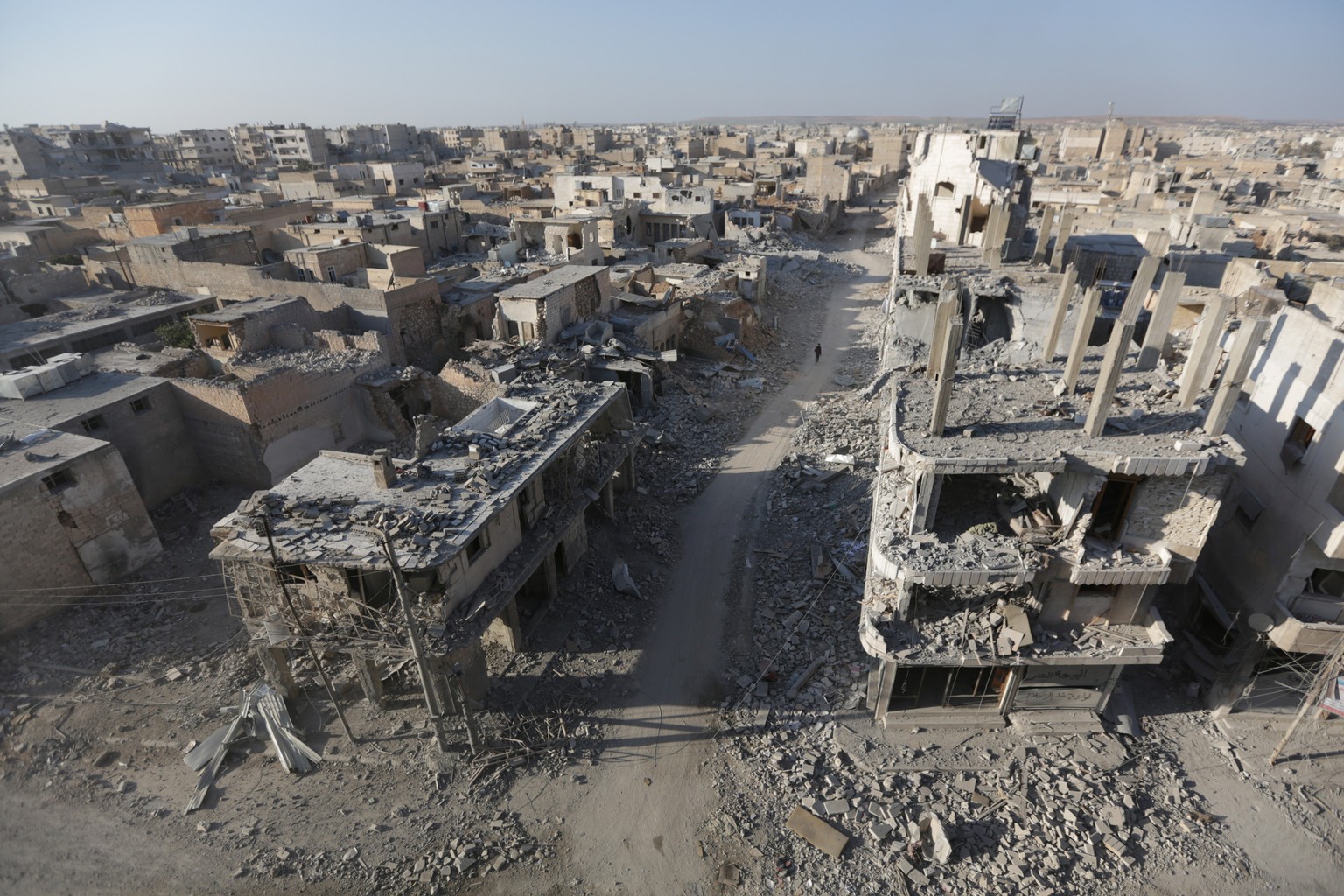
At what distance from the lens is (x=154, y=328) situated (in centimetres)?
2856

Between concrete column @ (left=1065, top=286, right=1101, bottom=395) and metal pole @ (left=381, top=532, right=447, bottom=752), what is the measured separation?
13981 millimetres

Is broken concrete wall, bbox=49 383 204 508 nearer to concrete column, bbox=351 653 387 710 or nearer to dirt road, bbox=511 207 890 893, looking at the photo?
concrete column, bbox=351 653 387 710

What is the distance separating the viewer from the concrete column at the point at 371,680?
1381 cm

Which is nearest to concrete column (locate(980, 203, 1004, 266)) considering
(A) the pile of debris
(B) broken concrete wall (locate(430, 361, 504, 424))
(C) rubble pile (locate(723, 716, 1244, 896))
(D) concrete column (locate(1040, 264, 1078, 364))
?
(D) concrete column (locate(1040, 264, 1078, 364))

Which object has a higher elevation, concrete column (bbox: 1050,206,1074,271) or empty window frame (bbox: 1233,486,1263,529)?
concrete column (bbox: 1050,206,1074,271)

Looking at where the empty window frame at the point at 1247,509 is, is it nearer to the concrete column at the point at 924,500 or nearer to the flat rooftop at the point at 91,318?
the concrete column at the point at 924,500

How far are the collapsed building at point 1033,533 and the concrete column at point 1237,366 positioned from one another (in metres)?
0.15

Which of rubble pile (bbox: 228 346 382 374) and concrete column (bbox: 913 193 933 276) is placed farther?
rubble pile (bbox: 228 346 382 374)

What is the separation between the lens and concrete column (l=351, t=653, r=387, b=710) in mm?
13812

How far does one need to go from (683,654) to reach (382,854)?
7460 millimetres

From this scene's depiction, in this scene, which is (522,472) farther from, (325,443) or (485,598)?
(325,443)

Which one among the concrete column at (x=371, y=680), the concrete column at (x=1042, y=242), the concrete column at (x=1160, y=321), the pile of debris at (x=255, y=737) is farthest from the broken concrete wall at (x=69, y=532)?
the concrete column at (x=1042, y=242)

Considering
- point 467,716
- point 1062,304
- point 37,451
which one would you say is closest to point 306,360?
point 37,451

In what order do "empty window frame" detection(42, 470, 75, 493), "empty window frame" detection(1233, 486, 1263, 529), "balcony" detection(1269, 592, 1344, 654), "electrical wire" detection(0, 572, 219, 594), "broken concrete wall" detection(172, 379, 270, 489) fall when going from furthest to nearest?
"broken concrete wall" detection(172, 379, 270, 489)
"empty window frame" detection(42, 470, 75, 493)
"electrical wire" detection(0, 572, 219, 594)
"empty window frame" detection(1233, 486, 1263, 529)
"balcony" detection(1269, 592, 1344, 654)
